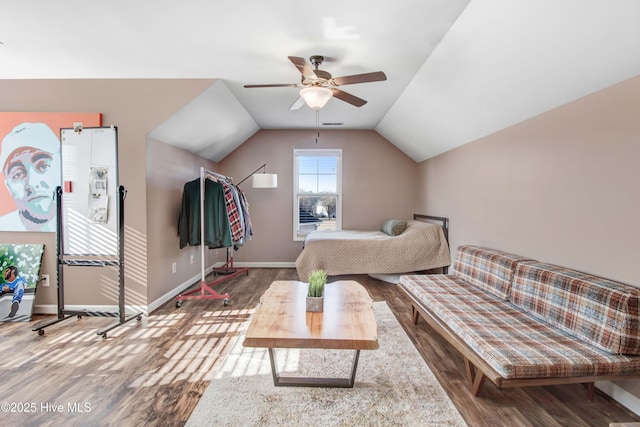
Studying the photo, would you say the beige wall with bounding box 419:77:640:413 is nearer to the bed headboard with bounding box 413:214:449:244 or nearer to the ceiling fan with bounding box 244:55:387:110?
the bed headboard with bounding box 413:214:449:244

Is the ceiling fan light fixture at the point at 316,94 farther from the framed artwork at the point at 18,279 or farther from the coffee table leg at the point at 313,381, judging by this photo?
the framed artwork at the point at 18,279

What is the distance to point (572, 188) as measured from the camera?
2.23 meters

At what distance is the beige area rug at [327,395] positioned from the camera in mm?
1714

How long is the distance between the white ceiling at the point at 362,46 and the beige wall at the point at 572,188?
16 centimetres

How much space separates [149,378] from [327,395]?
124 cm

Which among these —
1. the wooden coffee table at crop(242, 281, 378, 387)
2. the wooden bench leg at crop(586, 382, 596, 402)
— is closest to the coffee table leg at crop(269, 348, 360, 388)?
the wooden coffee table at crop(242, 281, 378, 387)

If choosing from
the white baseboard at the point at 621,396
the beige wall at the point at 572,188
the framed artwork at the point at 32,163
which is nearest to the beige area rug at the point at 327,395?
the white baseboard at the point at 621,396

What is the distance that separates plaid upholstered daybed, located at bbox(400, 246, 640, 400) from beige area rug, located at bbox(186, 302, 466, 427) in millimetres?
341

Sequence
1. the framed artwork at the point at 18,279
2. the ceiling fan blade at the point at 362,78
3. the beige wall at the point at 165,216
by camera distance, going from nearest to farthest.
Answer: the ceiling fan blade at the point at 362,78, the framed artwork at the point at 18,279, the beige wall at the point at 165,216

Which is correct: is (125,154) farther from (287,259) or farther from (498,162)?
(498,162)

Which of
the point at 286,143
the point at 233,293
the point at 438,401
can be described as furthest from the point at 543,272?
the point at 286,143

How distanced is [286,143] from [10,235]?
392 centimetres

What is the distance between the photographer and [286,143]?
5.74 meters

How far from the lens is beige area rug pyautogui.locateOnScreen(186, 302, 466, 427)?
5.62ft
